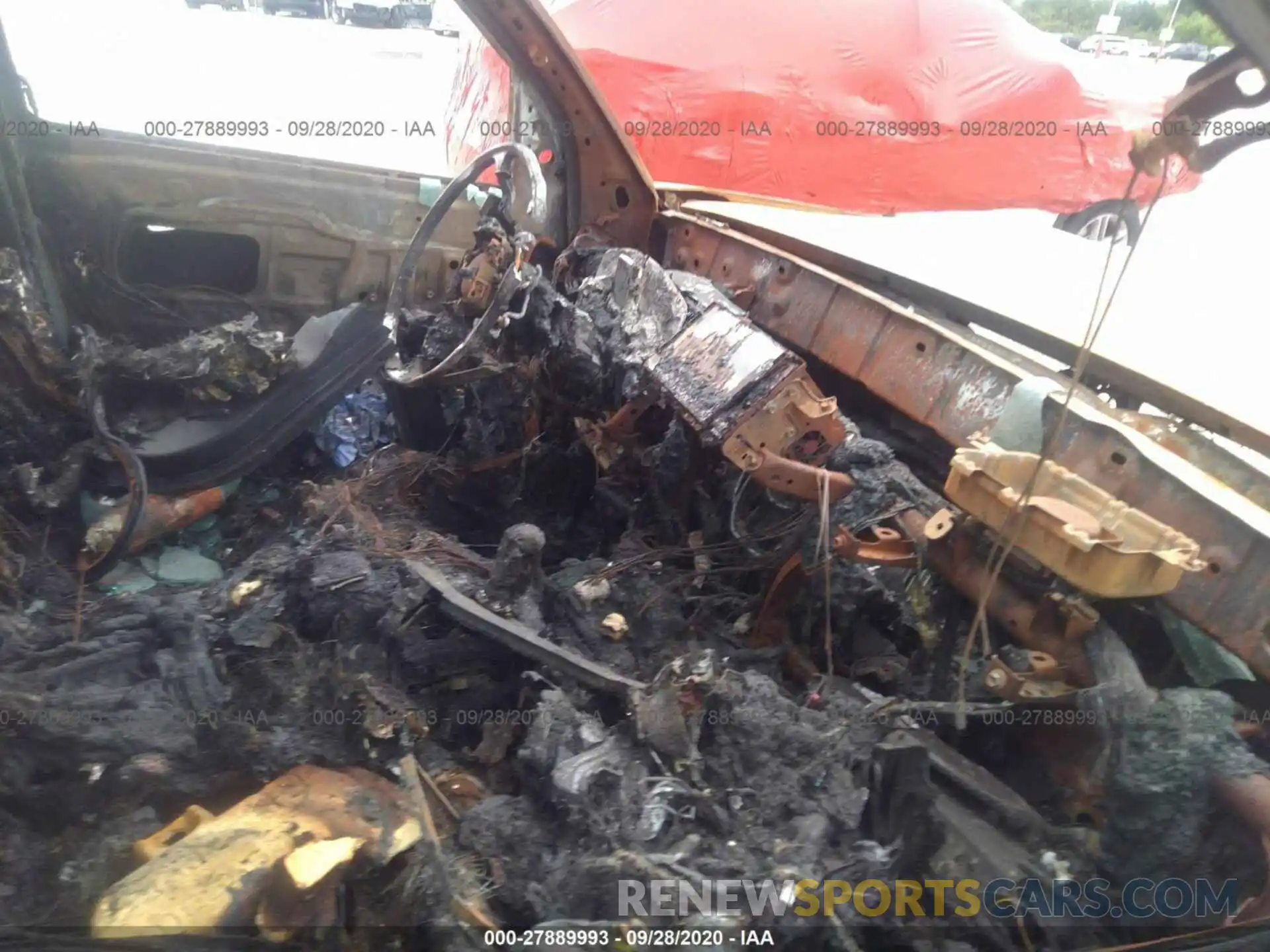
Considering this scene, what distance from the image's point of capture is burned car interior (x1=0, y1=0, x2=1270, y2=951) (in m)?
1.41

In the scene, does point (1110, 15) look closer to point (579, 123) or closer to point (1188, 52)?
point (1188, 52)

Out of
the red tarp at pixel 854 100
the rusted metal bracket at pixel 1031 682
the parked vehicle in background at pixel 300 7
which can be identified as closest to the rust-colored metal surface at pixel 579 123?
the rusted metal bracket at pixel 1031 682

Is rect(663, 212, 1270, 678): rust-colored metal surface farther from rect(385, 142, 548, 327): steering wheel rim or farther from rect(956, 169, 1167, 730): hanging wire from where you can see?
rect(385, 142, 548, 327): steering wheel rim

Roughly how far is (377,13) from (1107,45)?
11.7 metres

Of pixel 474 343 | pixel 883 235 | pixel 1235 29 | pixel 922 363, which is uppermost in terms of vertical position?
pixel 1235 29

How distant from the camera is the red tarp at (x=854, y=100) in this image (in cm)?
630

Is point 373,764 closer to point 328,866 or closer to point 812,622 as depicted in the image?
point 328,866

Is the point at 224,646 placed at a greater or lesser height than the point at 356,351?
lesser

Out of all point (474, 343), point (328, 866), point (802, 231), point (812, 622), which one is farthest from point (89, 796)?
point (802, 231)

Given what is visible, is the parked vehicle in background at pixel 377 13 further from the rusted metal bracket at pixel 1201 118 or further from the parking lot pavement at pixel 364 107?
the rusted metal bracket at pixel 1201 118

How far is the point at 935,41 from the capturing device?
22.4ft

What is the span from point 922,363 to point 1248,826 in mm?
1310

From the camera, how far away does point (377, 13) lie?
1145 centimetres

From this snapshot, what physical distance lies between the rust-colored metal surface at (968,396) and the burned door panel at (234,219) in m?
1.08
